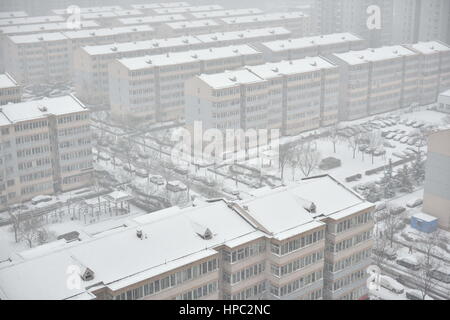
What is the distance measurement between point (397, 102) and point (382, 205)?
3865cm

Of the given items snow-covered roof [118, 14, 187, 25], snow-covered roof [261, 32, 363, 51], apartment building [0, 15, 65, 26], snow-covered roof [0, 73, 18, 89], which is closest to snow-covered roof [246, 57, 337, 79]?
snow-covered roof [261, 32, 363, 51]

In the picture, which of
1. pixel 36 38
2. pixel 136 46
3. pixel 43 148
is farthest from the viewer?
pixel 36 38

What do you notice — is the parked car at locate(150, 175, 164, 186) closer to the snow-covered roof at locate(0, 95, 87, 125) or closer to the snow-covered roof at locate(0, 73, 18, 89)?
the snow-covered roof at locate(0, 95, 87, 125)

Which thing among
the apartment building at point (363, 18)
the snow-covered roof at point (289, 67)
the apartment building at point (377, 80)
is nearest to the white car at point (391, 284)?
the snow-covered roof at point (289, 67)

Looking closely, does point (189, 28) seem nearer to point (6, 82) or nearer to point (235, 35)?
point (235, 35)

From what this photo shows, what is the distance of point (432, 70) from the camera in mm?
86375

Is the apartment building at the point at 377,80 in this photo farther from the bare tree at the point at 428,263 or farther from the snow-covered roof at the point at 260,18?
the snow-covered roof at the point at 260,18

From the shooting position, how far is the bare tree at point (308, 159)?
58.6m

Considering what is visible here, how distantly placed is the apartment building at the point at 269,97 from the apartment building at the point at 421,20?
112ft

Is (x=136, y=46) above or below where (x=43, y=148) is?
above

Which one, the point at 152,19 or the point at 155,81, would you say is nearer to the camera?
the point at 155,81

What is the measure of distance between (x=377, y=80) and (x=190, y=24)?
51.1 metres

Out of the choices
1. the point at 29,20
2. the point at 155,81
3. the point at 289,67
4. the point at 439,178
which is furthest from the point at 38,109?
the point at 29,20
